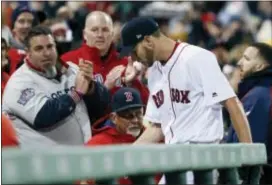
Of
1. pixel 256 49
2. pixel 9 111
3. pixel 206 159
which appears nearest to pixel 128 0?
pixel 256 49

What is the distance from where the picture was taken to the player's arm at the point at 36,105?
6012mm

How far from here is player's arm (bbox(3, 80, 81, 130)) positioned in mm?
6012

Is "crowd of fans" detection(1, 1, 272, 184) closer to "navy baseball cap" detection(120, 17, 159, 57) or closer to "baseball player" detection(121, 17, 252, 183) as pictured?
"baseball player" detection(121, 17, 252, 183)

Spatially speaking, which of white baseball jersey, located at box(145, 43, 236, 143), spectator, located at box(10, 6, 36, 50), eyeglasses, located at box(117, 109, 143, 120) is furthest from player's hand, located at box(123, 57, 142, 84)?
spectator, located at box(10, 6, 36, 50)

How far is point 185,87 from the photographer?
5773mm

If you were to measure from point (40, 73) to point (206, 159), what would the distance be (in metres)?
2.89

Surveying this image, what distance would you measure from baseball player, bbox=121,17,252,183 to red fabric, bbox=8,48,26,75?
1706 millimetres

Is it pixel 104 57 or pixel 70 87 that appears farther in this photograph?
pixel 104 57

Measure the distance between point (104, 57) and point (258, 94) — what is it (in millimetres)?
1286

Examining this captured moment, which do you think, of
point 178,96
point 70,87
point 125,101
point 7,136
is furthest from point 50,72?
point 7,136

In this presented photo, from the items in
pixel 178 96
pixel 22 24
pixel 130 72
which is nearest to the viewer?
pixel 178 96

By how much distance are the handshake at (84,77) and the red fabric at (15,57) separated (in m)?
1.23

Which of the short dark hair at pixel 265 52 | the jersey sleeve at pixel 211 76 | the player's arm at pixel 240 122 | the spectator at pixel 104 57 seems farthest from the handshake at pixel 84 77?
the short dark hair at pixel 265 52

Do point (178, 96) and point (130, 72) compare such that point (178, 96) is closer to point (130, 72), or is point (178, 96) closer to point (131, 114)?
point (131, 114)
